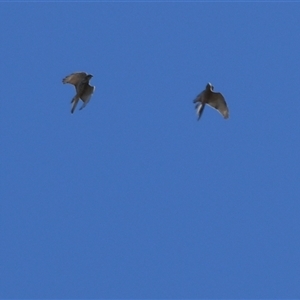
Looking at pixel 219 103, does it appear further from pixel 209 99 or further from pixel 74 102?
pixel 74 102

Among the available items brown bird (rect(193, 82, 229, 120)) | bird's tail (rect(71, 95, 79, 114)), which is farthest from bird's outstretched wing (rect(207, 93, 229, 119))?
bird's tail (rect(71, 95, 79, 114))

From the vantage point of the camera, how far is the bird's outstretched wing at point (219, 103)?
161250 millimetres

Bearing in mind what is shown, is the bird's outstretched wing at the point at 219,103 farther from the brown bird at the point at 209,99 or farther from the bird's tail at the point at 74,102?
the bird's tail at the point at 74,102

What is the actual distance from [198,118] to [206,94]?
3.82ft

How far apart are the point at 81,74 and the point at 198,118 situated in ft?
16.2

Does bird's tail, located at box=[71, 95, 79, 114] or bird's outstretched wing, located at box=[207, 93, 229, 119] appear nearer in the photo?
bird's outstretched wing, located at box=[207, 93, 229, 119]

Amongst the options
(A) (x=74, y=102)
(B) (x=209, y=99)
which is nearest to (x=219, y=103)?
(B) (x=209, y=99)

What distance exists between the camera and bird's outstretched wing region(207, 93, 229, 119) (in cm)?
16125

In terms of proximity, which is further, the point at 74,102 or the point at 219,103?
the point at 74,102

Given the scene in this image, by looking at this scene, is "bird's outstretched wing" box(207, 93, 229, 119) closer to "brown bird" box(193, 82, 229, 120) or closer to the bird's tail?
"brown bird" box(193, 82, 229, 120)

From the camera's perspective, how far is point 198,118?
160500 millimetres

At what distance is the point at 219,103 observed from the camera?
530ft

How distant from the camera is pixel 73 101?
162 metres

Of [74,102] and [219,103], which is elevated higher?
[219,103]
